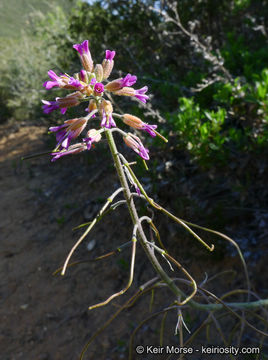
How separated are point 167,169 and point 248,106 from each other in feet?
2.99

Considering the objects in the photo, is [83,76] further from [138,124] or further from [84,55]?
[138,124]

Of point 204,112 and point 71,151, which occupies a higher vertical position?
point 204,112

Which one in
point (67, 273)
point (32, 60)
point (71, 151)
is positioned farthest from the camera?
point (32, 60)

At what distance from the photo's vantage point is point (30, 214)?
4.71 m

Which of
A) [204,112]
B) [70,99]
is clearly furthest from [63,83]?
[204,112]

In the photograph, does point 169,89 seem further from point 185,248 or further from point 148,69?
point 185,248

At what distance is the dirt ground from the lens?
2676mm

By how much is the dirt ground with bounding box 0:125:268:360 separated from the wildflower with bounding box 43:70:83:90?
2.00 meters

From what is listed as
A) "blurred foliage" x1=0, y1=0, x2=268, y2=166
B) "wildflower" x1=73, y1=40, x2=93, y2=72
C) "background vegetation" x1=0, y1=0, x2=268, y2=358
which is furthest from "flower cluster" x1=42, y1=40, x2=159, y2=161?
"blurred foliage" x1=0, y1=0, x2=268, y2=166

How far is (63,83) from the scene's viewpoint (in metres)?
1.09

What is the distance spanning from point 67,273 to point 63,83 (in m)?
2.74

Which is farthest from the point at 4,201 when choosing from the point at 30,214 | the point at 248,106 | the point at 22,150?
the point at 248,106

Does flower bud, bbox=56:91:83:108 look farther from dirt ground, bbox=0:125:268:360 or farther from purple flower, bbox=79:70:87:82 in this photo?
dirt ground, bbox=0:125:268:360

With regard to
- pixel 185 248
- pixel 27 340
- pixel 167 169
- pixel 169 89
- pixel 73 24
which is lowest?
pixel 27 340
